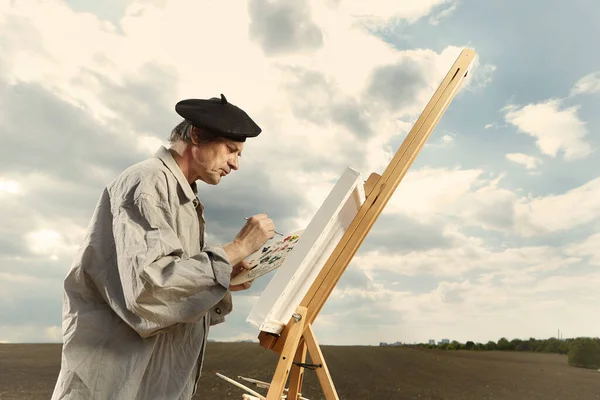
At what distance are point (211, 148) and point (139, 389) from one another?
2.72 ft

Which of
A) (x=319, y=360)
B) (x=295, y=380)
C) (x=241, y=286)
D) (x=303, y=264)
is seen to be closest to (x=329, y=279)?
(x=303, y=264)

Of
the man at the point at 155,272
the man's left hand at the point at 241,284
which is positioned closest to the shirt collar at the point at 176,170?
the man at the point at 155,272

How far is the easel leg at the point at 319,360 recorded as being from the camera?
171 cm

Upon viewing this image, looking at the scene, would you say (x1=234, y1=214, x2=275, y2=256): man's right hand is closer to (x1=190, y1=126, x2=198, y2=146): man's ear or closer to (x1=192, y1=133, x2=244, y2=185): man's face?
(x1=192, y1=133, x2=244, y2=185): man's face

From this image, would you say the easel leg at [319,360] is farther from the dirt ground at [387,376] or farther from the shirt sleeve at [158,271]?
the dirt ground at [387,376]

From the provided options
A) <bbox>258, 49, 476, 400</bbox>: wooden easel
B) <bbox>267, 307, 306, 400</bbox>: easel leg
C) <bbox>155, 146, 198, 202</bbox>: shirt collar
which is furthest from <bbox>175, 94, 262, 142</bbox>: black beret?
<bbox>267, 307, 306, 400</bbox>: easel leg

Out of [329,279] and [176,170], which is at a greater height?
[176,170]

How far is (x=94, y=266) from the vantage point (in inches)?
67.6

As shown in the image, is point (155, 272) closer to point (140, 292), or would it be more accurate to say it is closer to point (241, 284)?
point (140, 292)

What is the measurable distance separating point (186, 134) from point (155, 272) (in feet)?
2.05

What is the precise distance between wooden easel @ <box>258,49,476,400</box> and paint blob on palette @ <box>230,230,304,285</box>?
0.57 feet

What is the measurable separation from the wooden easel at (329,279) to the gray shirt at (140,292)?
0.26 m

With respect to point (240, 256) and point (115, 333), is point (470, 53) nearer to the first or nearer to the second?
point (240, 256)

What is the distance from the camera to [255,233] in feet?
5.82
